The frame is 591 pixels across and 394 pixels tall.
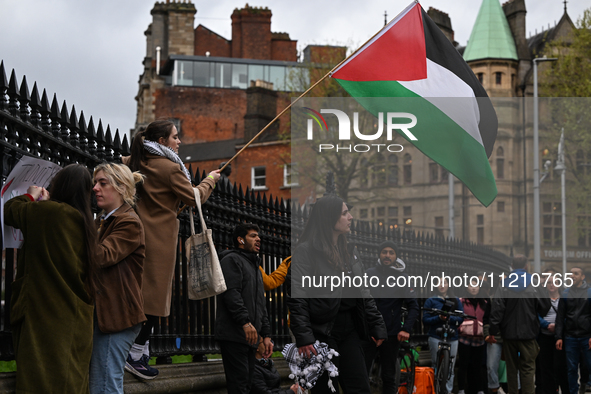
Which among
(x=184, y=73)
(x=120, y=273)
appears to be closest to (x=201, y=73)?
(x=184, y=73)

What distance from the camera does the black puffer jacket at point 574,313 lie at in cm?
1126

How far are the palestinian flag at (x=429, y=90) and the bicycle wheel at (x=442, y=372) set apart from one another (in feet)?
11.7

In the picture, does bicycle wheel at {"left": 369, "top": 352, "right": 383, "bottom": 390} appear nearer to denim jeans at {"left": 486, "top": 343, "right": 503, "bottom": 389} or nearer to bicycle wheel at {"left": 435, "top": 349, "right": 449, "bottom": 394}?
bicycle wheel at {"left": 435, "top": 349, "right": 449, "bottom": 394}

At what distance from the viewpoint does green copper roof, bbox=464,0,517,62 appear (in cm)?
6084

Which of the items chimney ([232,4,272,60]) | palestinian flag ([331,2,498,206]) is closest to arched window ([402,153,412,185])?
palestinian flag ([331,2,498,206])

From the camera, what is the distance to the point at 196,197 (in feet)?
19.9

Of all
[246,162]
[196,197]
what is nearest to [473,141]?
[196,197]

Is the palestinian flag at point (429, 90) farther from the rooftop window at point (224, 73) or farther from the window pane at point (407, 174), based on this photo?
the rooftop window at point (224, 73)

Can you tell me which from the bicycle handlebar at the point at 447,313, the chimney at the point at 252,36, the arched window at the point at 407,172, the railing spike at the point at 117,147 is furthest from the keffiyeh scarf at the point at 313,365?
the chimney at the point at 252,36

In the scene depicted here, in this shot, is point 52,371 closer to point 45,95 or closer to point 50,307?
point 50,307

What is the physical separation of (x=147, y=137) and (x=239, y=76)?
186 ft

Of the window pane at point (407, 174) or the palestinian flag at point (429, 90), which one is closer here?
the palestinian flag at point (429, 90)

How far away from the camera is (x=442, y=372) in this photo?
454 inches

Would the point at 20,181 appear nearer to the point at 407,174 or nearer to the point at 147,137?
the point at 147,137
